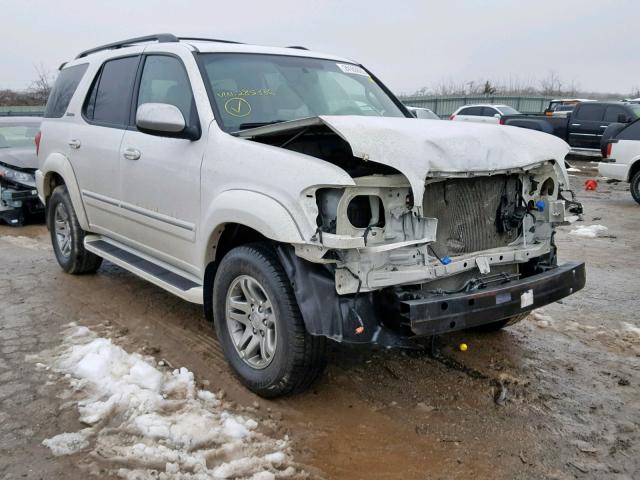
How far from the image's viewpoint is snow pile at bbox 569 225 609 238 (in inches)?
334

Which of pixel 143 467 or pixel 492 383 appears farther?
pixel 492 383

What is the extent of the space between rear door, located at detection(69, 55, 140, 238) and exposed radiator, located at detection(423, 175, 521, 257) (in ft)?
8.85

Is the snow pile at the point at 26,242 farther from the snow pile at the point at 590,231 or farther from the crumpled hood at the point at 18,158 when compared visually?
the snow pile at the point at 590,231

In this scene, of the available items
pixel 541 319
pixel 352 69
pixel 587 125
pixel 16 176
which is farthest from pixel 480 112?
pixel 541 319

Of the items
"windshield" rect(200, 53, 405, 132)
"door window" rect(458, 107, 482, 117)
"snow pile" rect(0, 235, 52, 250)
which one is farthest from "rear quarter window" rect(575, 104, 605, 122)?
"snow pile" rect(0, 235, 52, 250)

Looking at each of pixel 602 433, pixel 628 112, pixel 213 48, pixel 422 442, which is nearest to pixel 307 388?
pixel 422 442

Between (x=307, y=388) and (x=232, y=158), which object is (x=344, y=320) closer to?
(x=307, y=388)

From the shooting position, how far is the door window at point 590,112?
18.2 metres

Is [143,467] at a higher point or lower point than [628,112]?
lower

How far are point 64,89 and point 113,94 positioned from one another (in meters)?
1.24

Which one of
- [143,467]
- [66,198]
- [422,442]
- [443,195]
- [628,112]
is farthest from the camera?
[628,112]

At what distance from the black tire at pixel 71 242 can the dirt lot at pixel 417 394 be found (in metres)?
0.40

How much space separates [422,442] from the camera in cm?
322

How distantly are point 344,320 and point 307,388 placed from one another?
683 millimetres
